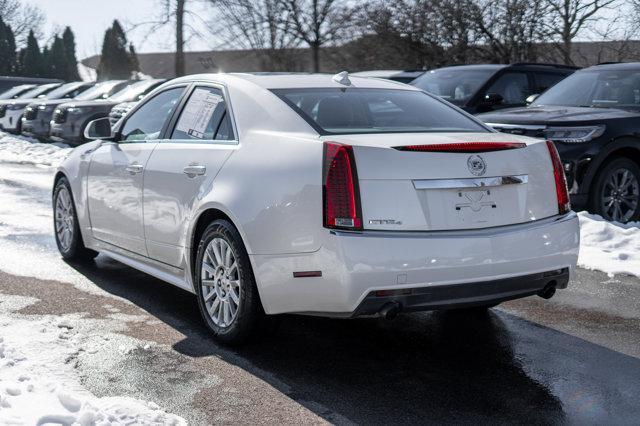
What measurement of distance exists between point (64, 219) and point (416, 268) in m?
4.08

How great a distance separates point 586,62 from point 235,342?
23019mm

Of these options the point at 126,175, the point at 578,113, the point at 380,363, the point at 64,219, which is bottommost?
the point at 380,363

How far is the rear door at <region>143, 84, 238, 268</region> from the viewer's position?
17.1ft

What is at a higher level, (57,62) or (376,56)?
(376,56)

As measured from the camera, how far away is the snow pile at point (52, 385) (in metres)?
3.79

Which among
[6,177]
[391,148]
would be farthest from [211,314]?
[6,177]

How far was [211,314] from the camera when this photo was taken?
17.1 feet

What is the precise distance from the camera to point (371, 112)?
5242mm

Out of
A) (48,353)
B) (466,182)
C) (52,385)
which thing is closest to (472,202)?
(466,182)

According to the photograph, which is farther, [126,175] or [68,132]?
[68,132]

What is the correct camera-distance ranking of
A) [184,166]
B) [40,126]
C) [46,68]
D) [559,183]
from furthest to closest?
[46,68] → [40,126] → [184,166] → [559,183]

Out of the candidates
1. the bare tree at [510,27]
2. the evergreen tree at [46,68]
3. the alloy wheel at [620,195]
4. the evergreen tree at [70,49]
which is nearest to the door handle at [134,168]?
the alloy wheel at [620,195]

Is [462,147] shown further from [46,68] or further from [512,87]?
[46,68]

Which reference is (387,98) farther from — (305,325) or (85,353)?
(85,353)
